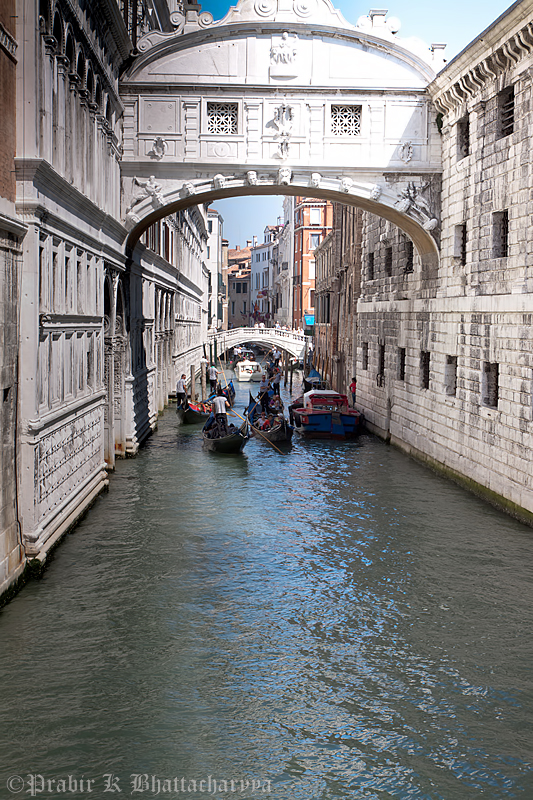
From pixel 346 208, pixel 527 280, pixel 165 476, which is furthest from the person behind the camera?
pixel 346 208

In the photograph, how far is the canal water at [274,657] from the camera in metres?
5.61

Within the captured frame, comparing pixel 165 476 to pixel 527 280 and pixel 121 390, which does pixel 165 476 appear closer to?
pixel 121 390

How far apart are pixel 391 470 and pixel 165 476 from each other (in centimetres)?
443

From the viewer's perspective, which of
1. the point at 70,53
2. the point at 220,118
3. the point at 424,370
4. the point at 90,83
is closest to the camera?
the point at 70,53

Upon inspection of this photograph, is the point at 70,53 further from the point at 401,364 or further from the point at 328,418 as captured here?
the point at 328,418

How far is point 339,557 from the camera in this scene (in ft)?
35.0

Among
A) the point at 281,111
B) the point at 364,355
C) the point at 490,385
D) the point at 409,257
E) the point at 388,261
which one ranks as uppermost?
the point at 281,111

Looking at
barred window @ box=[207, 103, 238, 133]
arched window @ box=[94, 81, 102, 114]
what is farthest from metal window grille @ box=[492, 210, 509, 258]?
arched window @ box=[94, 81, 102, 114]

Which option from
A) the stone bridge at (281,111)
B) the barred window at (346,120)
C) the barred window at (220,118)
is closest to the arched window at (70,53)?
the stone bridge at (281,111)

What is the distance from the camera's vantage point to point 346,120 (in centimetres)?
1631

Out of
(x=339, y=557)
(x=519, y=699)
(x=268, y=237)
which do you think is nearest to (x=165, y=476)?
(x=339, y=557)

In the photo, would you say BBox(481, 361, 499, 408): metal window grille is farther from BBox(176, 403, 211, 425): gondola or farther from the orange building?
the orange building

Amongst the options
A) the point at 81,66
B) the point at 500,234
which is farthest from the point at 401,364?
the point at 81,66

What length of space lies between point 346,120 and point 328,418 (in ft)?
25.6
